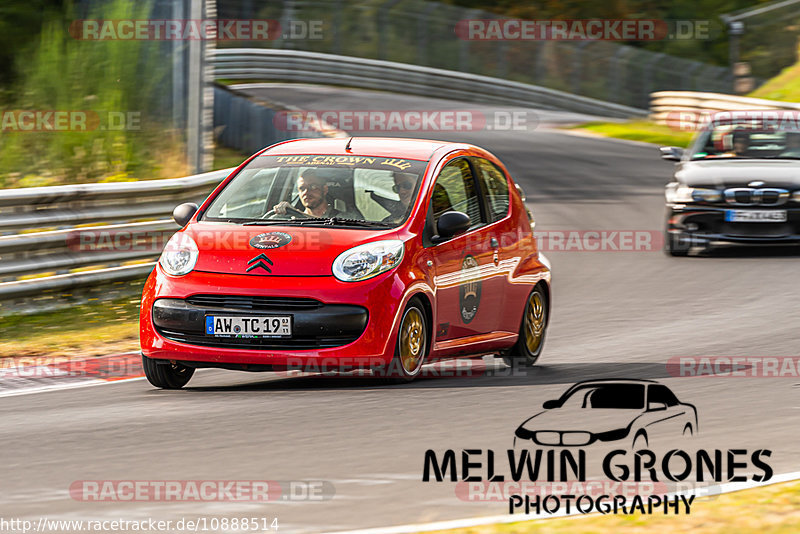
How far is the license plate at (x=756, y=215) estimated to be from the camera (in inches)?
620

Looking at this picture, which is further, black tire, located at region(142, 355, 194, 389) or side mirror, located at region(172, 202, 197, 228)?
side mirror, located at region(172, 202, 197, 228)

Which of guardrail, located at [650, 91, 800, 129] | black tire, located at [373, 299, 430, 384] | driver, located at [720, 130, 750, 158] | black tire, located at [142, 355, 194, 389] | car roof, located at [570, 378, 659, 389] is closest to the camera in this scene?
black tire, located at [373, 299, 430, 384]

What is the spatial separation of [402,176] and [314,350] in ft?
5.20

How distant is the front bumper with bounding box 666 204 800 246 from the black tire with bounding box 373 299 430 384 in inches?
310

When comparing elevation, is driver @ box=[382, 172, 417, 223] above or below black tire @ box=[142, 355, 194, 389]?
above

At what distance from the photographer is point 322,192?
360 inches

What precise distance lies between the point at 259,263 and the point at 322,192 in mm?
987

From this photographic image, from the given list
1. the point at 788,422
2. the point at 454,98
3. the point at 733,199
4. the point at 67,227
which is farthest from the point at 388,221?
the point at 454,98

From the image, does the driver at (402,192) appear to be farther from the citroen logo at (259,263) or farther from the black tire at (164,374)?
the black tire at (164,374)

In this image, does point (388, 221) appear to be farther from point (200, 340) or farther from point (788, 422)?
point (788, 422)

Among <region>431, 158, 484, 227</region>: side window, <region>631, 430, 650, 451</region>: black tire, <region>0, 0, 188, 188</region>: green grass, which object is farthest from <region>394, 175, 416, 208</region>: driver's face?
<region>0, 0, 188, 188</region>: green grass

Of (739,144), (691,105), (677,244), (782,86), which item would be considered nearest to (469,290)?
(677,244)

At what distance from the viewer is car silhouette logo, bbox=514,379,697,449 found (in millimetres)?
7117

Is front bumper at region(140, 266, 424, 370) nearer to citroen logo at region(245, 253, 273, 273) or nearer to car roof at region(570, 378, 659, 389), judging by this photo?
citroen logo at region(245, 253, 273, 273)
